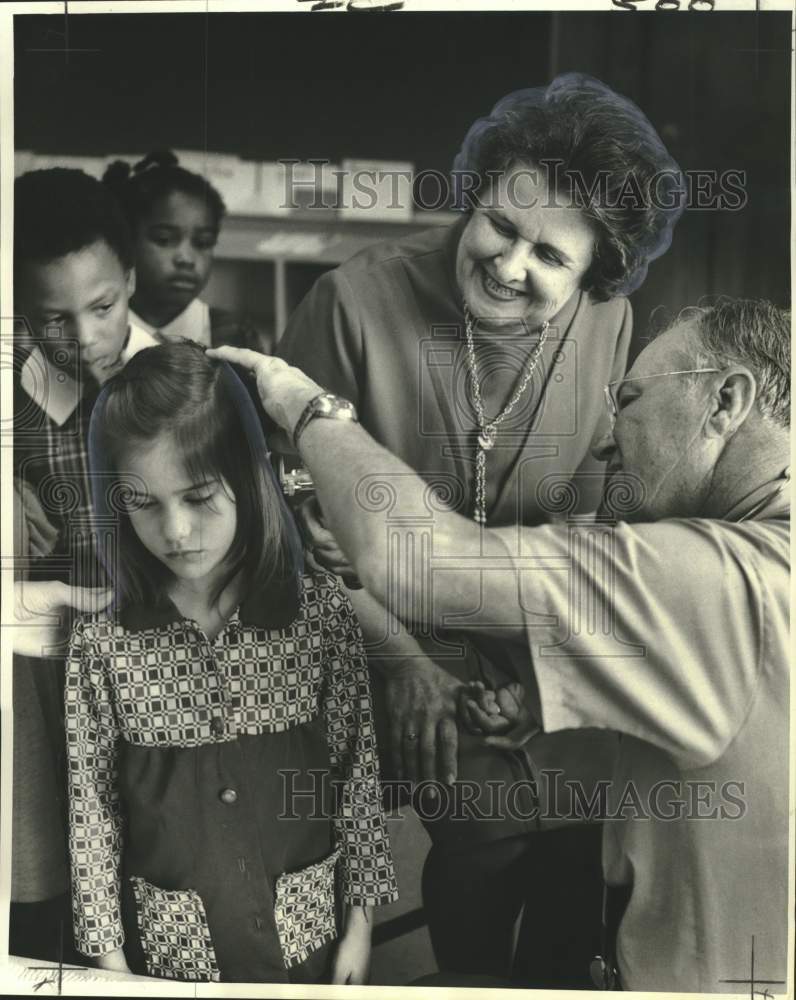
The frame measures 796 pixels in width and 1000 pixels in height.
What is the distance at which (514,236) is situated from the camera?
2.92 metres

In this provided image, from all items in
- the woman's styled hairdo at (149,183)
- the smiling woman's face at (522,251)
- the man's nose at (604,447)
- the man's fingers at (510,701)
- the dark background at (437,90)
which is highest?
the dark background at (437,90)

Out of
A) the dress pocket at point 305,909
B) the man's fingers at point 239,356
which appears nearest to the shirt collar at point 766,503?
the man's fingers at point 239,356

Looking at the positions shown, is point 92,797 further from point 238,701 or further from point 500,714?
point 500,714

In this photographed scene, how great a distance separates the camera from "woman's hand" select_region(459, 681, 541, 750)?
→ 293cm

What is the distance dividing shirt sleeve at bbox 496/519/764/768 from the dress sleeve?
0.66 metres

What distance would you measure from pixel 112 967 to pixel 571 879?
1242 mm

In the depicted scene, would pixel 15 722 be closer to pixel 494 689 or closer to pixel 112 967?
pixel 112 967

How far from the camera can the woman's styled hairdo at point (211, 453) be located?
2.95m

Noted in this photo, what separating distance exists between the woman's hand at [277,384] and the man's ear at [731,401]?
1.03 m

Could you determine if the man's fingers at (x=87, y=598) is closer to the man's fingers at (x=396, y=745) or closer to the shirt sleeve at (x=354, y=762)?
the shirt sleeve at (x=354, y=762)

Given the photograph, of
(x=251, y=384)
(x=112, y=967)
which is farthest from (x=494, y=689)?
(x=112, y=967)

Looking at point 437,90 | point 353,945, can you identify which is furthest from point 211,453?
point 353,945

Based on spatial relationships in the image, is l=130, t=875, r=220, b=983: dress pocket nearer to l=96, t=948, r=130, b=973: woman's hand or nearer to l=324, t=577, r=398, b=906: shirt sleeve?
l=96, t=948, r=130, b=973: woman's hand

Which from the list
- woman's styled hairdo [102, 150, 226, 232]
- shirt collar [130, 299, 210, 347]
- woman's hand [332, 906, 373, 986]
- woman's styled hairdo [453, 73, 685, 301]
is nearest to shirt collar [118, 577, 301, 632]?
shirt collar [130, 299, 210, 347]
